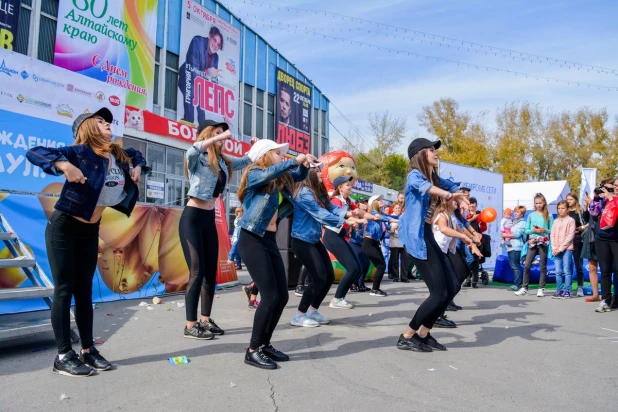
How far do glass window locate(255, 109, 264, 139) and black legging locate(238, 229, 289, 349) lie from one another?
2426 cm

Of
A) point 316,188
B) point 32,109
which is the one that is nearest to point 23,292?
point 316,188

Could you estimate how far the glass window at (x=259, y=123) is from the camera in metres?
28.3

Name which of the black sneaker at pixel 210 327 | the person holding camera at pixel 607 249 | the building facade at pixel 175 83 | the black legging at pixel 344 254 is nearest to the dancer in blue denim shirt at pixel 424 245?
the black sneaker at pixel 210 327

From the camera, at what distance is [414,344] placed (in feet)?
16.4

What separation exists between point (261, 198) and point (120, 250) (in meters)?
4.27

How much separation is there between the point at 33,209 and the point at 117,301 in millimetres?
1815

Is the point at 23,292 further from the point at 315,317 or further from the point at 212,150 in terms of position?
the point at 315,317

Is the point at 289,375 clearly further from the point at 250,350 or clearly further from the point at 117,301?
the point at 117,301

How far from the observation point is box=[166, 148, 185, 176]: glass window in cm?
1895

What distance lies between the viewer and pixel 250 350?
14.3ft

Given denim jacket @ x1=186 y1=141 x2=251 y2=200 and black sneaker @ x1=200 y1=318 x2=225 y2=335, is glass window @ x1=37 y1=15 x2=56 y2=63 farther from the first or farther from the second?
black sneaker @ x1=200 y1=318 x2=225 y2=335

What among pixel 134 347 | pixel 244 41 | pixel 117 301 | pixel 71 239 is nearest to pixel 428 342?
pixel 134 347

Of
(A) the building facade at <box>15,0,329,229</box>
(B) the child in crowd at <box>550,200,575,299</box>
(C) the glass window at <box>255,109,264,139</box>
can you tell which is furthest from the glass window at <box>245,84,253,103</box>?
(B) the child in crowd at <box>550,200,575,299</box>

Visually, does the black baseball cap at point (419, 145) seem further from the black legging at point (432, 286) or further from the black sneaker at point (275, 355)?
the black sneaker at point (275, 355)
